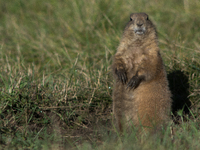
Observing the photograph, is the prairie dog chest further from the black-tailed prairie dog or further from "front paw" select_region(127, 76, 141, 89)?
"front paw" select_region(127, 76, 141, 89)

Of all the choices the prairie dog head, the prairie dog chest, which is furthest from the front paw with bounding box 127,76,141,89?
the prairie dog head

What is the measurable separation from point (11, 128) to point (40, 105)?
21.2 inches

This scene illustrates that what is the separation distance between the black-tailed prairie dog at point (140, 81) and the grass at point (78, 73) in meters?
0.25

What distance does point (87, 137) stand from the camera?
146 inches

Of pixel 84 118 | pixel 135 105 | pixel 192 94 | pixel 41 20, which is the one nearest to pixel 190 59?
pixel 192 94

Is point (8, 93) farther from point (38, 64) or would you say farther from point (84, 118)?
point (38, 64)

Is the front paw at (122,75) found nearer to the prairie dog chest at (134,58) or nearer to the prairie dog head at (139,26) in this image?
the prairie dog chest at (134,58)

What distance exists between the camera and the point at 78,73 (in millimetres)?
5152

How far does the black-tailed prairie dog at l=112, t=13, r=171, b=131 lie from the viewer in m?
3.69

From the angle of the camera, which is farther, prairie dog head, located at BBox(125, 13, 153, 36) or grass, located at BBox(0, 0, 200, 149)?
prairie dog head, located at BBox(125, 13, 153, 36)

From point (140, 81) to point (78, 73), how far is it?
160 cm

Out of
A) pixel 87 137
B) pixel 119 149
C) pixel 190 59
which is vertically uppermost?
pixel 190 59

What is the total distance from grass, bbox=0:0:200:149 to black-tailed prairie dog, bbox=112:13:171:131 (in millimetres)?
255

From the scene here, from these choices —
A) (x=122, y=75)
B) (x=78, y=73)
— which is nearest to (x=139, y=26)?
(x=122, y=75)
